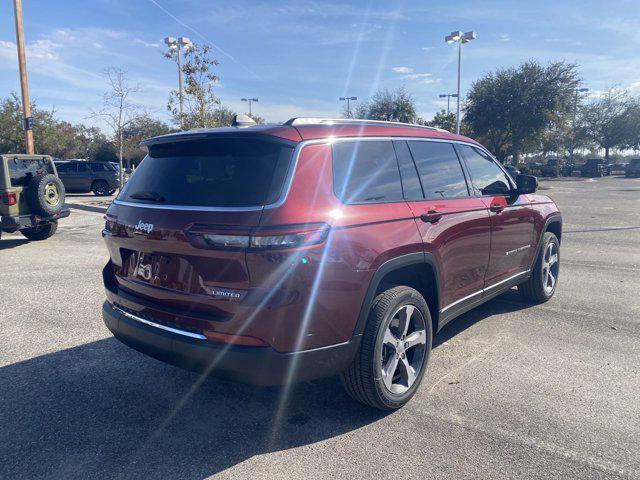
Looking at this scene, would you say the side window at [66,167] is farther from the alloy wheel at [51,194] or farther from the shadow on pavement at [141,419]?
the shadow on pavement at [141,419]

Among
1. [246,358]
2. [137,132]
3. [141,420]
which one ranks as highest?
[137,132]

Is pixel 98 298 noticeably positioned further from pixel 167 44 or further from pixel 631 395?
pixel 167 44

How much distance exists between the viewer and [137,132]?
30406 mm

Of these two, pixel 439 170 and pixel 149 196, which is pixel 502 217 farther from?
pixel 149 196

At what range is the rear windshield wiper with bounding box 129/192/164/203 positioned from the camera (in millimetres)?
3012

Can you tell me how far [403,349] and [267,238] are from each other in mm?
1317

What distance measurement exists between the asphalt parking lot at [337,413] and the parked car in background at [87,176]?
61.6 ft

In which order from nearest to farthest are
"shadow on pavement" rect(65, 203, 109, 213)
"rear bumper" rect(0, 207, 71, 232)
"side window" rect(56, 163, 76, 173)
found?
"rear bumper" rect(0, 207, 71, 232) → "shadow on pavement" rect(65, 203, 109, 213) → "side window" rect(56, 163, 76, 173)

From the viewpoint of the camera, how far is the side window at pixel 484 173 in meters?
4.29

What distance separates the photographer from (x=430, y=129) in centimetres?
406

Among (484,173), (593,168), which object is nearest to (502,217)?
(484,173)

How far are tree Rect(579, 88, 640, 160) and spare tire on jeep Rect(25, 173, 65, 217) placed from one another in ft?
193

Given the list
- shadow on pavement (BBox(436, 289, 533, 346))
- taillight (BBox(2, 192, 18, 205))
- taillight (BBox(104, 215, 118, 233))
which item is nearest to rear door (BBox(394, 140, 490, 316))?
shadow on pavement (BBox(436, 289, 533, 346))

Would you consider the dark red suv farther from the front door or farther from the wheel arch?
the front door
